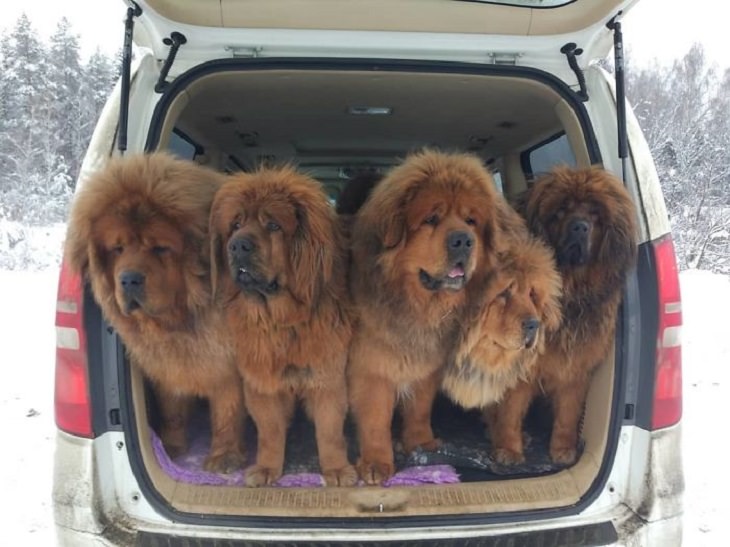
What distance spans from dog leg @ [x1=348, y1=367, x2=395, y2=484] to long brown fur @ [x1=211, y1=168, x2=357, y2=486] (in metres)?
0.07

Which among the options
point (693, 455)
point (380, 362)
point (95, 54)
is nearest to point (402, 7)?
point (380, 362)

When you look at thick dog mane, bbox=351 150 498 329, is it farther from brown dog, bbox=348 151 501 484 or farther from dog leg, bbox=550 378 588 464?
dog leg, bbox=550 378 588 464

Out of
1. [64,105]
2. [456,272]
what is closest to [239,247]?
[456,272]

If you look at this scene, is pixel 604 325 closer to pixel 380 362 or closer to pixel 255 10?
pixel 380 362

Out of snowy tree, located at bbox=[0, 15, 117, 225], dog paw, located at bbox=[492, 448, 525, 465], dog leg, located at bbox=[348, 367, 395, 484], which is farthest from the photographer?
snowy tree, located at bbox=[0, 15, 117, 225]

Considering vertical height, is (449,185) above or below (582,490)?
above

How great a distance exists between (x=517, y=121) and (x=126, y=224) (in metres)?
2.86

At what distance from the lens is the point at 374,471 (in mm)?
2504

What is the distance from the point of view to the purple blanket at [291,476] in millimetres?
2400

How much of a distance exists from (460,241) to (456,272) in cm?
15

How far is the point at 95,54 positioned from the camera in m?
42.0

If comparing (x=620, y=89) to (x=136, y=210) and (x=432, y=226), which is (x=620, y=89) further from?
(x=136, y=210)

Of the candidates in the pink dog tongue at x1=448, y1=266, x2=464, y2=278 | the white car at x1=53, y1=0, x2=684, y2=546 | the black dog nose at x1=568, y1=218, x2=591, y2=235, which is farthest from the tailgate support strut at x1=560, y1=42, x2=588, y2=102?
the pink dog tongue at x1=448, y1=266, x2=464, y2=278

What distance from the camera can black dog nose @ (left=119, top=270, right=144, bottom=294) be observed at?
216 cm
